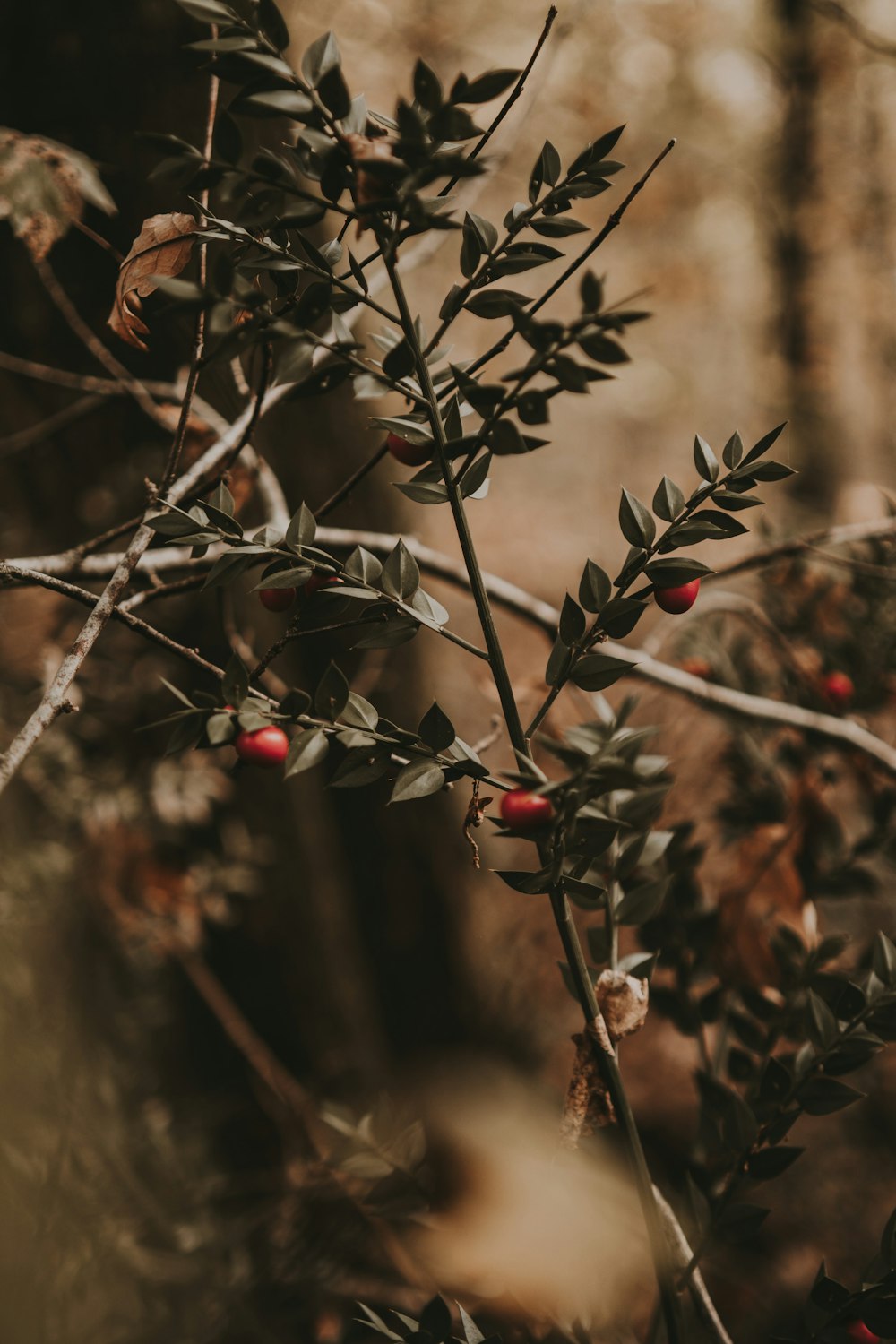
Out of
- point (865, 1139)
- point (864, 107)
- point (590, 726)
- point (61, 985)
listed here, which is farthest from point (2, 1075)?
point (864, 107)

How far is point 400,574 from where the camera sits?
40cm

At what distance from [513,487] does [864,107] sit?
71.8 inches

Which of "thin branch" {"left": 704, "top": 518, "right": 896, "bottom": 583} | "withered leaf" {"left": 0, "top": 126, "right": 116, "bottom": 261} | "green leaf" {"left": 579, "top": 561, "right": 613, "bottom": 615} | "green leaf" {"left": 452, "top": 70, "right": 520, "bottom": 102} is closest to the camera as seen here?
"green leaf" {"left": 452, "top": 70, "right": 520, "bottom": 102}

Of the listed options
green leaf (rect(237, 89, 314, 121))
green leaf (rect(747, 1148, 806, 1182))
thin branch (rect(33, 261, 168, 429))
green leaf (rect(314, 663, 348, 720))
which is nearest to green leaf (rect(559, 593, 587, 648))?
green leaf (rect(314, 663, 348, 720))

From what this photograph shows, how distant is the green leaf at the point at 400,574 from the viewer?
395mm

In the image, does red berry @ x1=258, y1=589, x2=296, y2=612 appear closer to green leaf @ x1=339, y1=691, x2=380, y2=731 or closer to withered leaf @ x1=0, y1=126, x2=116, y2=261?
green leaf @ x1=339, y1=691, x2=380, y2=731

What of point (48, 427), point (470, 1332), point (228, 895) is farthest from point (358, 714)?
point (228, 895)

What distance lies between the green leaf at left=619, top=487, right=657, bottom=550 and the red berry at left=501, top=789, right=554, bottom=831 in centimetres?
13

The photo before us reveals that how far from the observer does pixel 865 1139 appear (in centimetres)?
174

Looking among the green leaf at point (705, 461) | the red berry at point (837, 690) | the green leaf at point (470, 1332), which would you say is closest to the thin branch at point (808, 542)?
the red berry at point (837, 690)

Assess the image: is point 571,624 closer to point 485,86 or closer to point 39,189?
point 485,86

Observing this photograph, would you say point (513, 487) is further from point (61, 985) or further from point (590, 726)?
point (590, 726)

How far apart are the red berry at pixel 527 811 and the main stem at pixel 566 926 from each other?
0.02 meters

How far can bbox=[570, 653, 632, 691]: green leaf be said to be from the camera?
0.39m
